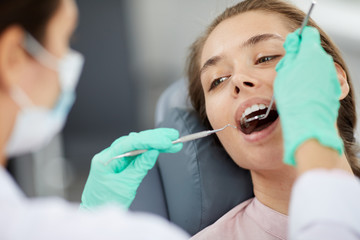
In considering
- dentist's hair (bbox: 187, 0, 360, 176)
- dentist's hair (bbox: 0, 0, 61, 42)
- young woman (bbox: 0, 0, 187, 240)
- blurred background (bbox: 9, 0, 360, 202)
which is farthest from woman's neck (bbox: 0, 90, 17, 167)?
blurred background (bbox: 9, 0, 360, 202)

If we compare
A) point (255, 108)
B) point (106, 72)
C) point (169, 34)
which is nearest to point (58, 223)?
point (255, 108)

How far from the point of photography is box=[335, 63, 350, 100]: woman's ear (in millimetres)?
1341

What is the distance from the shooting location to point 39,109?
2.60 ft

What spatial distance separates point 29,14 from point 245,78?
0.74 m

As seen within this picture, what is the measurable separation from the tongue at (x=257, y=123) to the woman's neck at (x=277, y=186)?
0.15 metres

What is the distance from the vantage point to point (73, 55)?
2.97 ft

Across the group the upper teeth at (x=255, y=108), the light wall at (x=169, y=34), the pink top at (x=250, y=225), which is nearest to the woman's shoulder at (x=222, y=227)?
the pink top at (x=250, y=225)

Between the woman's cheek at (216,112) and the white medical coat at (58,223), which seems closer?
the white medical coat at (58,223)

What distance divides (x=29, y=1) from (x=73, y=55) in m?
0.21

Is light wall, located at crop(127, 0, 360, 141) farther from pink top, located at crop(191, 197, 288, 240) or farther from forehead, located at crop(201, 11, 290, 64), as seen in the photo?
pink top, located at crop(191, 197, 288, 240)

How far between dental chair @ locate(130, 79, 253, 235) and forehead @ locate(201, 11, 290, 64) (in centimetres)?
38

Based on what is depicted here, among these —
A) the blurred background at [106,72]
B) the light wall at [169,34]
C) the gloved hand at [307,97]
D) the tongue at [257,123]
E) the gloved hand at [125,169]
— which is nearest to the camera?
the gloved hand at [307,97]

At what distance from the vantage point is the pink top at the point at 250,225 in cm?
136

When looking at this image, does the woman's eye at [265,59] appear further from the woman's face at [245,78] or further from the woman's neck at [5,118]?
the woman's neck at [5,118]
